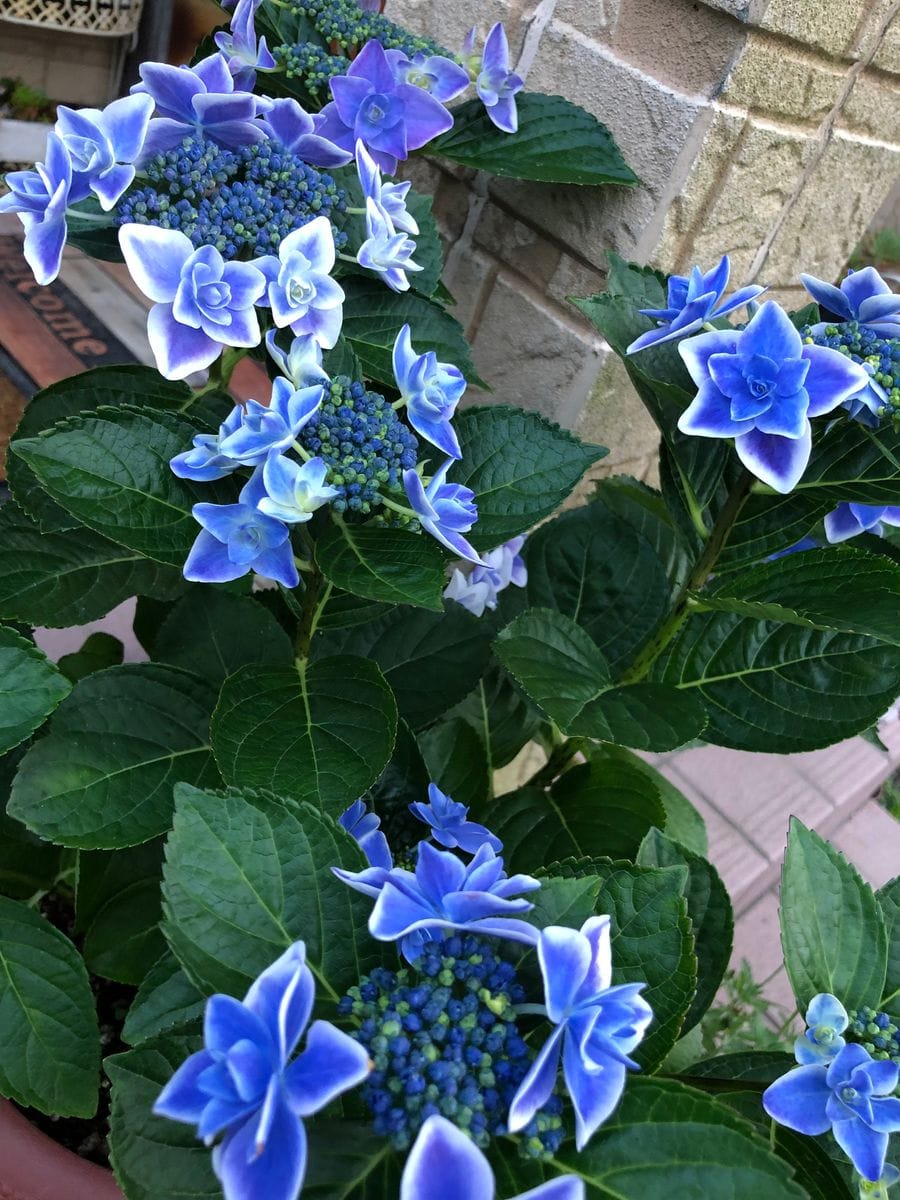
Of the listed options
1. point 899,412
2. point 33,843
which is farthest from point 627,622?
point 33,843

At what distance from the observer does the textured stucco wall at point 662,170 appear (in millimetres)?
958

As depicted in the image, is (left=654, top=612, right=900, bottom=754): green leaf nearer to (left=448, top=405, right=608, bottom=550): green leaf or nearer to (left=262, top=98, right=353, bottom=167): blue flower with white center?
(left=448, top=405, right=608, bottom=550): green leaf

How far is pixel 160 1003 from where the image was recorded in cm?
65

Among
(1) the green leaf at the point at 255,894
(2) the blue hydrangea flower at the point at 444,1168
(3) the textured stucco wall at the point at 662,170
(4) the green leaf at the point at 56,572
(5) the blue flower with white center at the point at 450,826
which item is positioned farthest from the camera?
(3) the textured stucco wall at the point at 662,170

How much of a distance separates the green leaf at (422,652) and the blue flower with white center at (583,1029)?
1.53ft

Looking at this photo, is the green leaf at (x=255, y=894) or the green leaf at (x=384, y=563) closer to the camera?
the green leaf at (x=255, y=894)

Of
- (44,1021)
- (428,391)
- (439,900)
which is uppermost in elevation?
(428,391)

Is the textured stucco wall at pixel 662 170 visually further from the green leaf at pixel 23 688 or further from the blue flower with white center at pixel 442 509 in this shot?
the green leaf at pixel 23 688

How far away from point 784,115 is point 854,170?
0.20 metres

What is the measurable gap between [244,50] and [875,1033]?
93cm

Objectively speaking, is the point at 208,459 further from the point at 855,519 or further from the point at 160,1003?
the point at 855,519

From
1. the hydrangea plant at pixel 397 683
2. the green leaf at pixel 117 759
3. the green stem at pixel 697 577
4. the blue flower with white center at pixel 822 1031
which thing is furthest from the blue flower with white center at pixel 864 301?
the green leaf at pixel 117 759

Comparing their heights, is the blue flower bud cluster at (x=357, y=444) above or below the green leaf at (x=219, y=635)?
above

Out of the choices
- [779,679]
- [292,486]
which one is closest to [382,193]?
[292,486]
